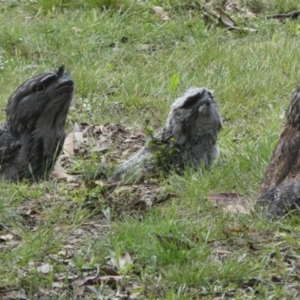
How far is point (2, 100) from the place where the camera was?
398 inches

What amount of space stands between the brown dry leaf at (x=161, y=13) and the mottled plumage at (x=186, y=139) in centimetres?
448

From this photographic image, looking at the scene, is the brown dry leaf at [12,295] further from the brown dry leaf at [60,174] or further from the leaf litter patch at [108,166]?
the brown dry leaf at [60,174]

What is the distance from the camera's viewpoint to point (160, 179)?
807 centimetres

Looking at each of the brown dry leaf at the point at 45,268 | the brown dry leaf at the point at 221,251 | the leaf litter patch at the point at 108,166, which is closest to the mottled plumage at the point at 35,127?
the leaf litter patch at the point at 108,166

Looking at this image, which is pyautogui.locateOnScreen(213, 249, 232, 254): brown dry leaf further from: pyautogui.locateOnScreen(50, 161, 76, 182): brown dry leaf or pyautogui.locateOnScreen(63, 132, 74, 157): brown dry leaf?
pyautogui.locateOnScreen(63, 132, 74, 157): brown dry leaf

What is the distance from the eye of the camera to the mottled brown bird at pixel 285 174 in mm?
6484

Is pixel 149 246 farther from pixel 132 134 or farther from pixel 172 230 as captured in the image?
pixel 132 134

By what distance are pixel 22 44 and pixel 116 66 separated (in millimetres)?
1214

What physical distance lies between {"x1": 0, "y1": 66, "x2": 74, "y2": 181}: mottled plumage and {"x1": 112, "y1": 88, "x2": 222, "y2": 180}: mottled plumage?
24.7 inches

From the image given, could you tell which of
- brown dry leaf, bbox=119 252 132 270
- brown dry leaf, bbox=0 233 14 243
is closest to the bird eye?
brown dry leaf, bbox=0 233 14 243

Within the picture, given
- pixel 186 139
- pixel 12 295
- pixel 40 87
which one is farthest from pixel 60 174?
pixel 12 295

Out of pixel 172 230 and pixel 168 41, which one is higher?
pixel 172 230

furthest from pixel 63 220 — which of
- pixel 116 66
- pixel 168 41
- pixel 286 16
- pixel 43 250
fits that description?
pixel 286 16

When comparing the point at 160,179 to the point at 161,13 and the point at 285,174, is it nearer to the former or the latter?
the point at 285,174
